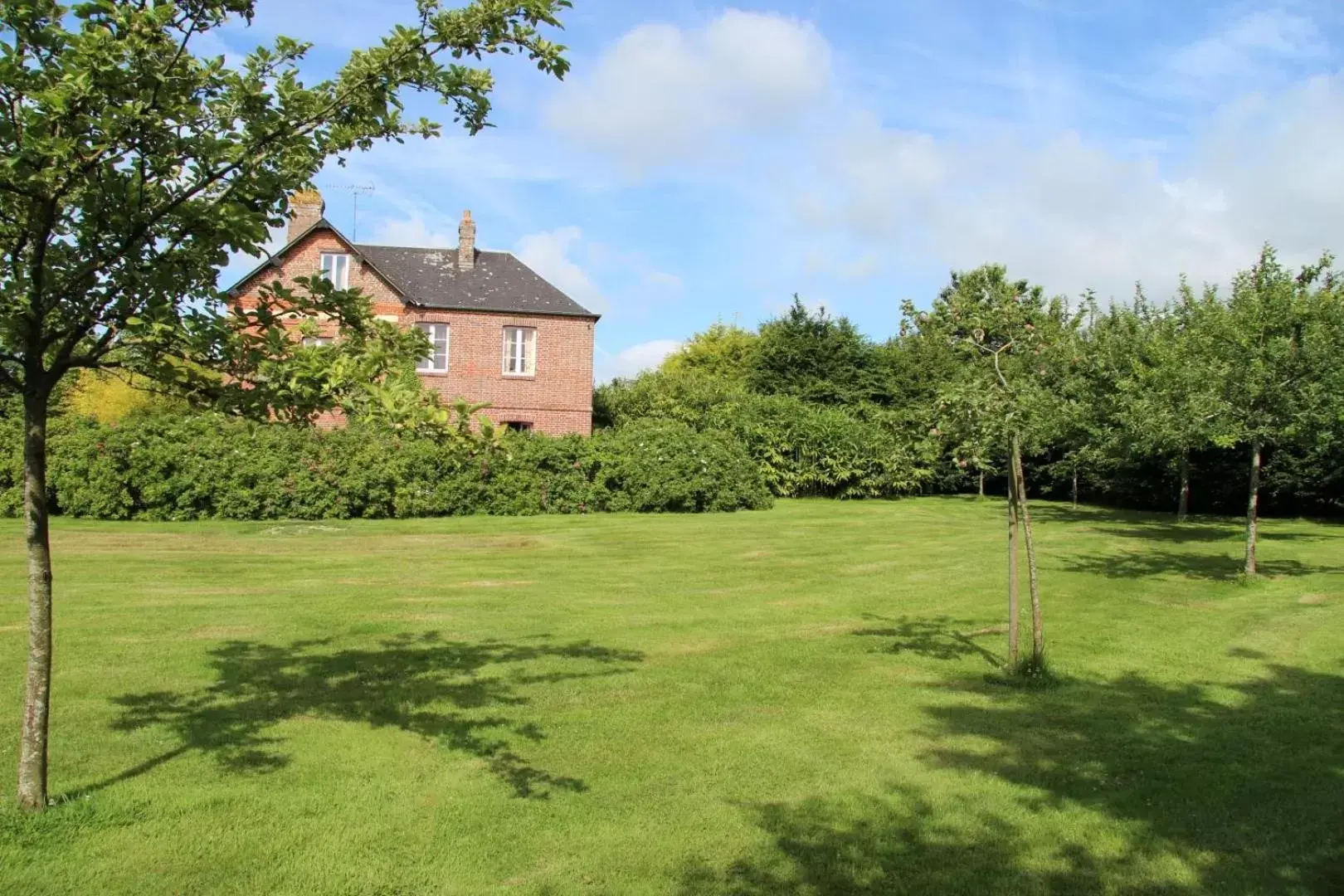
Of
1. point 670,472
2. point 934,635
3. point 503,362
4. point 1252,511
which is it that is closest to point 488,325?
point 503,362

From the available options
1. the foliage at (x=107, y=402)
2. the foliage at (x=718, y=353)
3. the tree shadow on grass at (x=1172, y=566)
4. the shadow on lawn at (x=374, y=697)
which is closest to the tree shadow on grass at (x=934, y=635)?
the shadow on lawn at (x=374, y=697)

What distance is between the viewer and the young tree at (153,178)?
4023 millimetres

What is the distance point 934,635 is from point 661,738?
4.45 m

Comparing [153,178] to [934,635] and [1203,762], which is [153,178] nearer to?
[1203,762]

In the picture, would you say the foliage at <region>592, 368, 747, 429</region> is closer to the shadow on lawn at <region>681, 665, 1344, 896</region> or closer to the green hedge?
the green hedge

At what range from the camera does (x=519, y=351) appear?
3372 centimetres

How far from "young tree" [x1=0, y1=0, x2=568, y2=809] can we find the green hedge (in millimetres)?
12302

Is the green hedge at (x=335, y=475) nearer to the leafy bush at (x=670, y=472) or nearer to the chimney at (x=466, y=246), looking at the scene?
the leafy bush at (x=670, y=472)

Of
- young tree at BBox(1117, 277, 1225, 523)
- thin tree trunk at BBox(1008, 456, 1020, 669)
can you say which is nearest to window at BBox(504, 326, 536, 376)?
young tree at BBox(1117, 277, 1225, 523)

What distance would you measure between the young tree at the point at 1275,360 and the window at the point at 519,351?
23.4 metres

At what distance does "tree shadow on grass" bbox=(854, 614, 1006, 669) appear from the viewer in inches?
354

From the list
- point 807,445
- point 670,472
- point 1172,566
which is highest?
point 807,445

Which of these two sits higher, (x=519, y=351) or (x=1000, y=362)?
(x=519, y=351)

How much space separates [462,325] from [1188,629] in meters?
26.6
